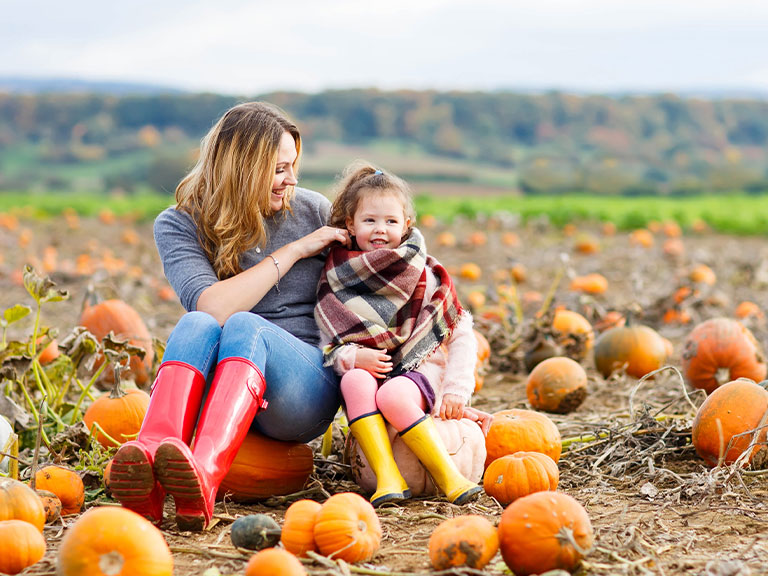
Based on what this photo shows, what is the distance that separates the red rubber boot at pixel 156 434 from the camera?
2.71 metres

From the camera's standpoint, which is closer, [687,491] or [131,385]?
[687,491]

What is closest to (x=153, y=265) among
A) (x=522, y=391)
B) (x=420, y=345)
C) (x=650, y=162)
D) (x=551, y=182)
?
(x=522, y=391)

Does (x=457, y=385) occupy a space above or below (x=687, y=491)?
above

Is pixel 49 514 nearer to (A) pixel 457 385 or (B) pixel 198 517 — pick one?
(B) pixel 198 517

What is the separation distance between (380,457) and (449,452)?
310 mm

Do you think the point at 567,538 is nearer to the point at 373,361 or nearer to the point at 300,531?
the point at 300,531

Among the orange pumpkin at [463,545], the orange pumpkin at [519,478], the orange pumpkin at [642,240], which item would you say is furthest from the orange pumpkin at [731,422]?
the orange pumpkin at [642,240]


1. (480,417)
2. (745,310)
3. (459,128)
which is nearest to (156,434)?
(480,417)

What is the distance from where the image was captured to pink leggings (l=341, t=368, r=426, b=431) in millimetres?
3211

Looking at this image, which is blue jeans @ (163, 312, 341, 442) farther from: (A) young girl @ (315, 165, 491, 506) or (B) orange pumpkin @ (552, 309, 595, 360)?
(B) orange pumpkin @ (552, 309, 595, 360)

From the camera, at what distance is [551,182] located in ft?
86.1

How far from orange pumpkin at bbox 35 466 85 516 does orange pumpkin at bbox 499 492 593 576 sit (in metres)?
1.62

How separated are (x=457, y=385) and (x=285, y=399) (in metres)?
0.68

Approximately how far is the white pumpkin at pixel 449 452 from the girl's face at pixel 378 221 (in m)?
0.77
